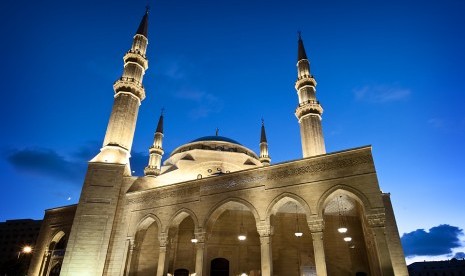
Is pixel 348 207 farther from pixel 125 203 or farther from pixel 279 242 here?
pixel 125 203

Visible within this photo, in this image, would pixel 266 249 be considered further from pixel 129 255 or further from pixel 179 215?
pixel 129 255

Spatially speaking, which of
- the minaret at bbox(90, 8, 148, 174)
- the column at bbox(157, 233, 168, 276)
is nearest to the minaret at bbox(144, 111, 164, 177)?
the minaret at bbox(90, 8, 148, 174)

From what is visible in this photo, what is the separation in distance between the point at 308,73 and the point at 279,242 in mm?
10743

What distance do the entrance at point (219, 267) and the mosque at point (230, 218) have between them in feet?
0.16

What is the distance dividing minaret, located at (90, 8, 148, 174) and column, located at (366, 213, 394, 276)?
12.8 meters

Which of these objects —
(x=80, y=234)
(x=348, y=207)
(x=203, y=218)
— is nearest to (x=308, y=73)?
(x=348, y=207)

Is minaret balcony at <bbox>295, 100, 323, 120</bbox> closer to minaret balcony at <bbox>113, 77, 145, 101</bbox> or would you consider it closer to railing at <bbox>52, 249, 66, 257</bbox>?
minaret balcony at <bbox>113, 77, 145, 101</bbox>

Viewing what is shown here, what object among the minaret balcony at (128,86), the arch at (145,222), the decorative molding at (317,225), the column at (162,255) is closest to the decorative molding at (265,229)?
the decorative molding at (317,225)

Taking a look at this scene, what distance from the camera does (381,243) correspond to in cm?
926

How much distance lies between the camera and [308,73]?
1966 cm

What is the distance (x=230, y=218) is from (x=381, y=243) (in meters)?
8.62

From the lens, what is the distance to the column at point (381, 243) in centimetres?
886

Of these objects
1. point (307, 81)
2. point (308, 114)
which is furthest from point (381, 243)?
point (307, 81)

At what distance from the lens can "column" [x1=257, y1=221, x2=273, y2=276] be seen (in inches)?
424
